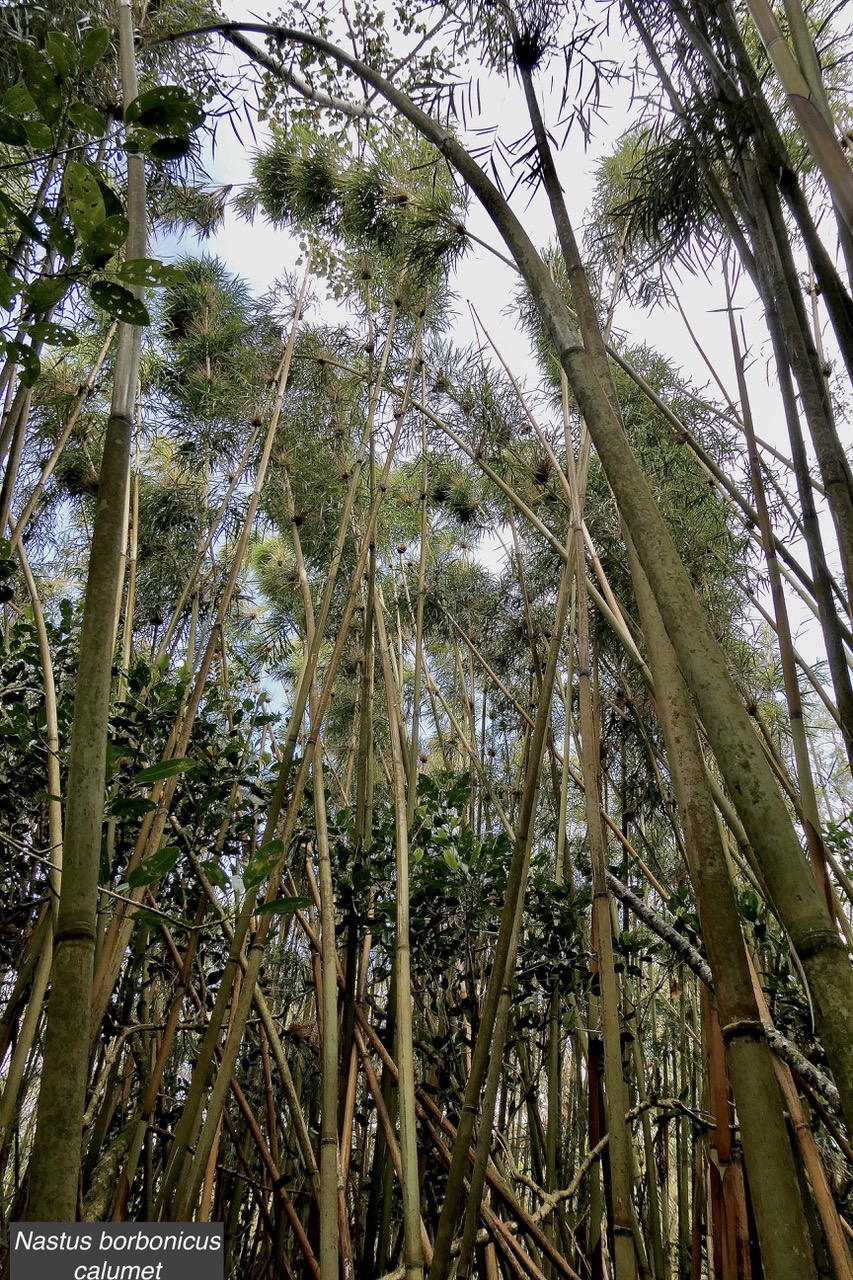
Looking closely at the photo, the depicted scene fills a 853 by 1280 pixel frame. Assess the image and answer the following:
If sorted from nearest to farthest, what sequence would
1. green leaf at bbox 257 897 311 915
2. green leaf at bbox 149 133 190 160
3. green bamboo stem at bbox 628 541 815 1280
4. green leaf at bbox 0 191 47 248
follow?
green bamboo stem at bbox 628 541 815 1280 < green leaf at bbox 0 191 47 248 < green leaf at bbox 149 133 190 160 < green leaf at bbox 257 897 311 915

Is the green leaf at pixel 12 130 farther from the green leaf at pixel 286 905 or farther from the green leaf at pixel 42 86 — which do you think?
the green leaf at pixel 286 905

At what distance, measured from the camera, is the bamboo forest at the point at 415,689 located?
0.75 meters

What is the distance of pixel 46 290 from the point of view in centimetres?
77

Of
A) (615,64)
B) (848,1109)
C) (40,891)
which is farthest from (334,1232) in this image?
(615,64)

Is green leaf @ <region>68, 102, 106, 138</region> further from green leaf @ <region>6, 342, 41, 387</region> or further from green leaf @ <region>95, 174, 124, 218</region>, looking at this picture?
green leaf @ <region>6, 342, 41, 387</region>

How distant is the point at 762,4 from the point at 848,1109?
1100 millimetres

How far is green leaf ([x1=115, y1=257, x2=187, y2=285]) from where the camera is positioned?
0.76 meters

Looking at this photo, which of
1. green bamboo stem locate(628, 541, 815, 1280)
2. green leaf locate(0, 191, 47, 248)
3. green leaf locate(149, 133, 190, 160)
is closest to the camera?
green bamboo stem locate(628, 541, 815, 1280)

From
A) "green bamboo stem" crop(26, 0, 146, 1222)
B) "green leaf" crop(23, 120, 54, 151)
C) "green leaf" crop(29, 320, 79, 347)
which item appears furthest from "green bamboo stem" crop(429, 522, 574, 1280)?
"green leaf" crop(23, 120, 54, 151)

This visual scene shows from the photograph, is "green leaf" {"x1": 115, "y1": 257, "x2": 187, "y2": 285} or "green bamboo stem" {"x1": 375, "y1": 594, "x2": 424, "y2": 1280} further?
"green bamboo stem" {"x1": 375, "y1": 594, "x2": 424, "y2": 1280}

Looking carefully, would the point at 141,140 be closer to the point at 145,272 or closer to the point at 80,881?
the point at 145,272

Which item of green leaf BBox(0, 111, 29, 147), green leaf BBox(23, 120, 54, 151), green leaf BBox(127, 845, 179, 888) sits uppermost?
green leaf BBox(0, 111, 29, 147)

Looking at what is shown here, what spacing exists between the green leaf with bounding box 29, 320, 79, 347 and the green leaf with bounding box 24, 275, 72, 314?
0.02 m

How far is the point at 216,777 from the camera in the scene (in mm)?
2066
